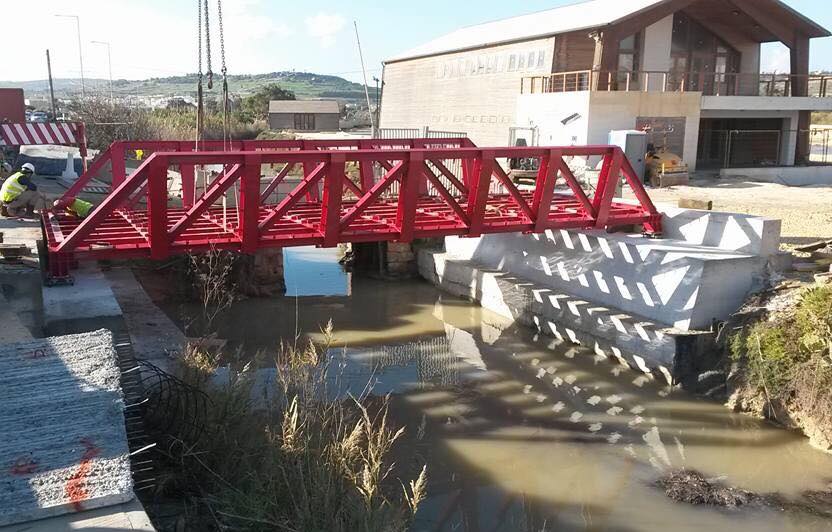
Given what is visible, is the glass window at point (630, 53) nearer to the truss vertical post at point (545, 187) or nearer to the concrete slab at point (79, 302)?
the truss vertical post at point (545, 187)

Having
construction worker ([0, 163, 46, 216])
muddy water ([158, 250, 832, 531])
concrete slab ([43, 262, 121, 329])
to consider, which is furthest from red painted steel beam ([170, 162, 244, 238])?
construction worker ([0, 163, 46, 216])

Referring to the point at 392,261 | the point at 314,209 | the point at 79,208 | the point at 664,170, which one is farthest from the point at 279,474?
the point at 664,170

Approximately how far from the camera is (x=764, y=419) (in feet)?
31.2

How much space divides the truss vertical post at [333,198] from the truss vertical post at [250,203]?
0.91m

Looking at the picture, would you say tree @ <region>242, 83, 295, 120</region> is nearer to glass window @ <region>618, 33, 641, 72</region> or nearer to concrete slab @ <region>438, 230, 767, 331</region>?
glass window @ <region>618, 33, 641, 72</region>

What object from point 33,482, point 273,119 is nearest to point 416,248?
point 33,482

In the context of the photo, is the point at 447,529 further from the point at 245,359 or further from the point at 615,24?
the point at 615,24

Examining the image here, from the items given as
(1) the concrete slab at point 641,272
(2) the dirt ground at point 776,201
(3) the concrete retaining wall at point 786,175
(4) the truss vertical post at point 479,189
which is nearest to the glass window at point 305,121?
(3) the concrete retaining wall at point 786,175

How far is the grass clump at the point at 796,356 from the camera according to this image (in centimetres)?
880

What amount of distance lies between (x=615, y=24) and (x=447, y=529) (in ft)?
75.3

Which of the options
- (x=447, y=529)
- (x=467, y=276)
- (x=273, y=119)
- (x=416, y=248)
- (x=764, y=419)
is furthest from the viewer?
(x=273, y=119)

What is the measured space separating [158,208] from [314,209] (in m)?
4.38

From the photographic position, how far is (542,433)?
30.3 ft

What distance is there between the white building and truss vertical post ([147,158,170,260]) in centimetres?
1811
